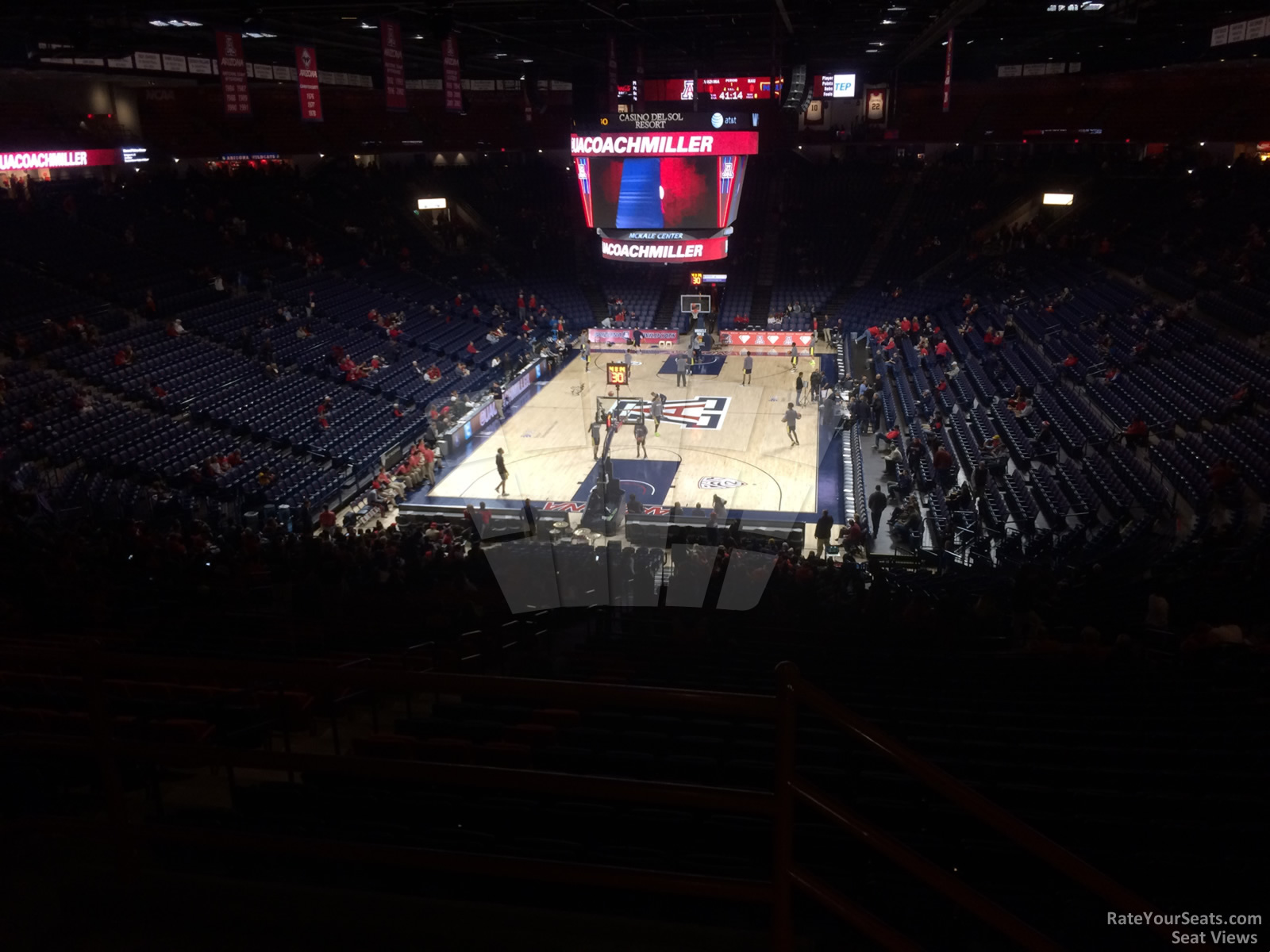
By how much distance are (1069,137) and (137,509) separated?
41.2 m

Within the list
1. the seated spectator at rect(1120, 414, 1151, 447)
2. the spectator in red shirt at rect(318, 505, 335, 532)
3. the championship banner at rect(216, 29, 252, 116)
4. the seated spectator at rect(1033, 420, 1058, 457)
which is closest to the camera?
the seated spectator at rect(1120, 414, 1151, 447)

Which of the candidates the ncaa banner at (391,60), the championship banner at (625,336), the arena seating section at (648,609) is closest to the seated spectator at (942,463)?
the arena seating section at (648,609)

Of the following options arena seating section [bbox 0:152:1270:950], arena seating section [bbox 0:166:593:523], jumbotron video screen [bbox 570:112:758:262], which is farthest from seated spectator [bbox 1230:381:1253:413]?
arena seating section [bbox 0:166:593:523]

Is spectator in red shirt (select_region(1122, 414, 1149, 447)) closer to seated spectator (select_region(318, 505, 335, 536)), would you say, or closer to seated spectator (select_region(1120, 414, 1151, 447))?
seated spectator (select_region(1120, 414, 1151, 447))

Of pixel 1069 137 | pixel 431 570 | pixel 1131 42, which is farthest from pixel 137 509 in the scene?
pixel 1069 137

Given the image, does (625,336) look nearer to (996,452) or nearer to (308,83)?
(308,83)

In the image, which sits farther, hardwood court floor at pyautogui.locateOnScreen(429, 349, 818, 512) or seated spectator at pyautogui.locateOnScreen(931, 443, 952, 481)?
hardwood court floor at pyautogui.locateOnScreen(429, 349, 818, 512)

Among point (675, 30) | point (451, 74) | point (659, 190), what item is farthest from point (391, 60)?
point (675, 30)

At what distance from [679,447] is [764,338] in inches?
513

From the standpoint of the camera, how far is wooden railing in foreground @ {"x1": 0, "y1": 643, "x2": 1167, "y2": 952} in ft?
6.95

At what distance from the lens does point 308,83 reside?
68.7 ft

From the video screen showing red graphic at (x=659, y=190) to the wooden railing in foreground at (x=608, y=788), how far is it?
25.7 meters

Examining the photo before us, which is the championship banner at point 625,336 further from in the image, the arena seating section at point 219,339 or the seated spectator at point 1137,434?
the seated spectator at point 1137,434

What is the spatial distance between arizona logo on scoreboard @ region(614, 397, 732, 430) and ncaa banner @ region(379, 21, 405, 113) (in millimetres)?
11677
